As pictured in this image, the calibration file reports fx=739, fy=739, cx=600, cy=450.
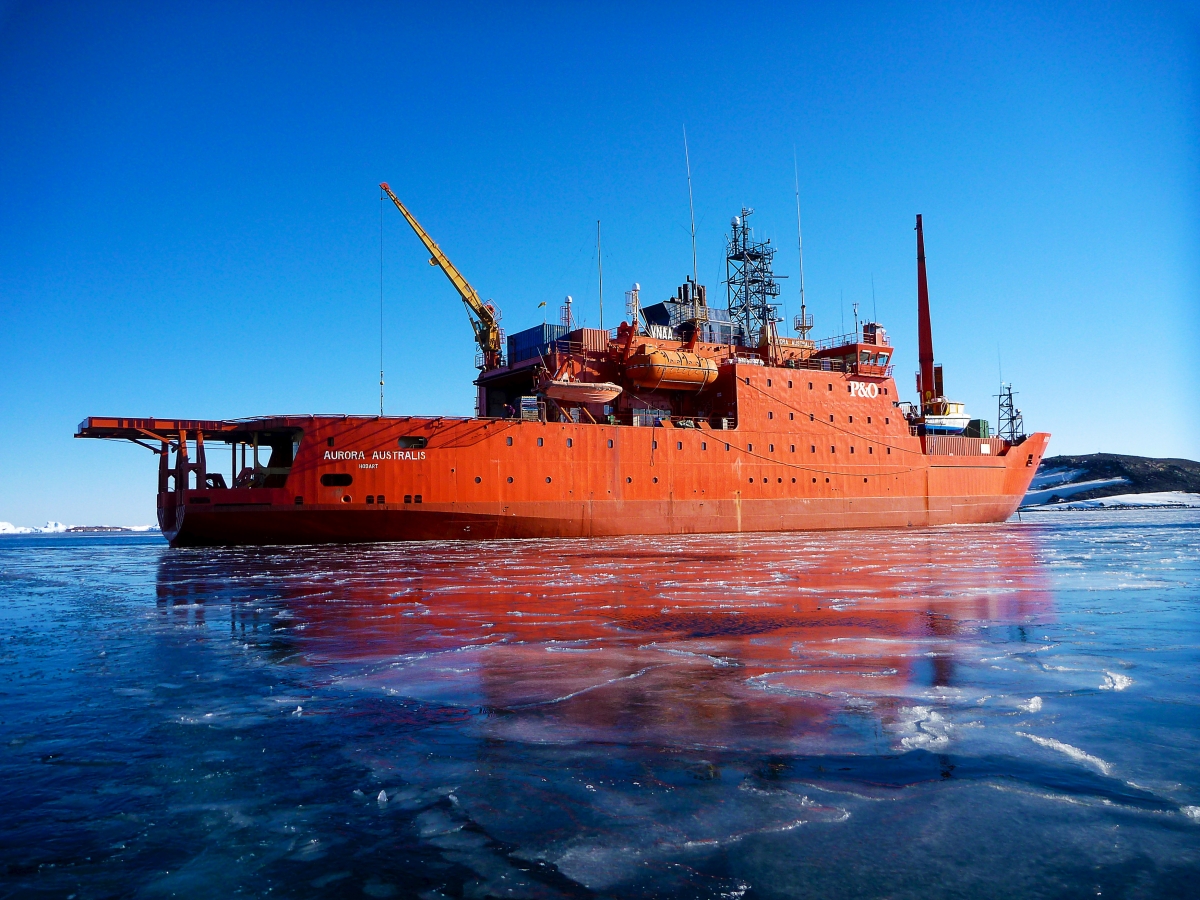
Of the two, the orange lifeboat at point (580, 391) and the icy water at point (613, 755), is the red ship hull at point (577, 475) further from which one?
the icy water at point (613, 755)

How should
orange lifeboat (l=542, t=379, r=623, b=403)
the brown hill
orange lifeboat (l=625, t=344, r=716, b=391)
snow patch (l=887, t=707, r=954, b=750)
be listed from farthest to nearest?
1. the brown hill
2. orange lifeboat (l=625, t=344, r=716, b=391)
3. orange lifeboat (l=542, t=379, r=623, b=403)
4. snow patch (l=887, t=707, r=954, b=750)

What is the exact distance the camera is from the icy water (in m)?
2.50

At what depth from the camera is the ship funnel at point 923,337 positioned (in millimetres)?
40000

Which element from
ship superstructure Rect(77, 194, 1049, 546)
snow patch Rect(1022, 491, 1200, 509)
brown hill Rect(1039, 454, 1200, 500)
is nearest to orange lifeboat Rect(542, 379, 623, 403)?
ship superstructure Rect(77, 194, 1049, 546)

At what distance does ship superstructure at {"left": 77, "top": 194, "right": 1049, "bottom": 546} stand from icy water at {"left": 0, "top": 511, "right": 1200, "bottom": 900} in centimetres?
1608

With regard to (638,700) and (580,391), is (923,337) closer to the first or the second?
(580,391)

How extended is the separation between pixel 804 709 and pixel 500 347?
97.1 ft

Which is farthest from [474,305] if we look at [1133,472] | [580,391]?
[1133,472]

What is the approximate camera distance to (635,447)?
28250mm

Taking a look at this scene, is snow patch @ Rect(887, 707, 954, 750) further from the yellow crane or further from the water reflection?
the yellow crane

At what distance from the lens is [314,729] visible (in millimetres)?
4016

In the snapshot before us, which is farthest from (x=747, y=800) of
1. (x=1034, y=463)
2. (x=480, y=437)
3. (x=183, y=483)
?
(x=1034, y=463)

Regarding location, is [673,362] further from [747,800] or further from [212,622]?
[747,800]

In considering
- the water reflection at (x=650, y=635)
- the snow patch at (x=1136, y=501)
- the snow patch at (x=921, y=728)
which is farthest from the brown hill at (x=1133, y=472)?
the snow patch at (x=921, y=728)
